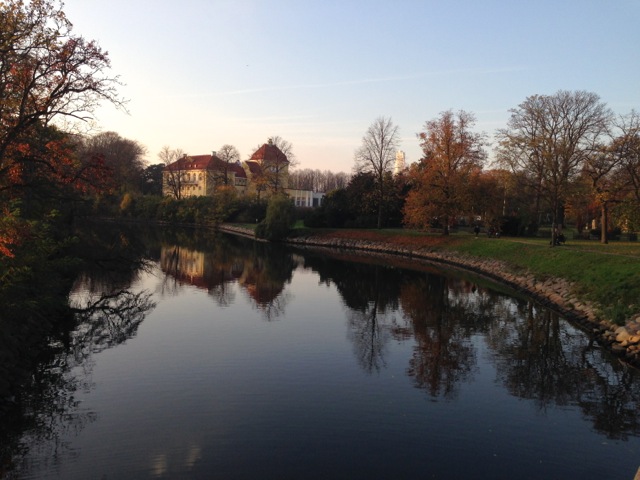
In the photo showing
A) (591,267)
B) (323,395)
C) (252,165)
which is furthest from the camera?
(252,165)

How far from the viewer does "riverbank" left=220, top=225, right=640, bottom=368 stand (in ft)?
57.9

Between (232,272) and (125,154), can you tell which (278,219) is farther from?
(125,154)

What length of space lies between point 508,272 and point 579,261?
20.4 feet

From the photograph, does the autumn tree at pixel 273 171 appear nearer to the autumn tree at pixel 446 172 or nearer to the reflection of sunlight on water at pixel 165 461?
the autumn tree at pixel 446 172

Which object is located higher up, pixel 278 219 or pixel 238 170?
pixel 238 170

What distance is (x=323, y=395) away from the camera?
12797 mm

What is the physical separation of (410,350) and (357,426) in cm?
635

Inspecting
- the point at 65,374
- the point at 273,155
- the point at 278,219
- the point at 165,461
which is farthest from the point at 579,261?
the point at 273,155

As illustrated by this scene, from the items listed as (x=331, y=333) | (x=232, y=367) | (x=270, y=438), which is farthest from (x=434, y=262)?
(x=270, y=438)

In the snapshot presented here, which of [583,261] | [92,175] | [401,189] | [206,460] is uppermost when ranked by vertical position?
[401,189]

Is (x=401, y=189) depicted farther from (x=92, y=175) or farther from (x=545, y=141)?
(x=92, y=175)

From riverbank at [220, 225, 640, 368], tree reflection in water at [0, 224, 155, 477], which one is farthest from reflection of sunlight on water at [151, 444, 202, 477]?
riverbank at [220, 225, 640, 368]

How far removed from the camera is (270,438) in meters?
10.3

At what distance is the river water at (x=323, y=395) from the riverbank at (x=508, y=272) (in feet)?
2.87
